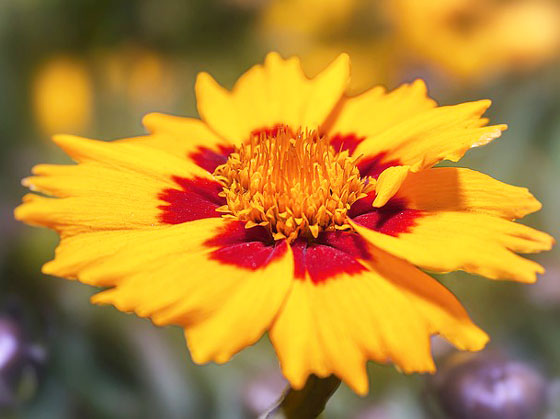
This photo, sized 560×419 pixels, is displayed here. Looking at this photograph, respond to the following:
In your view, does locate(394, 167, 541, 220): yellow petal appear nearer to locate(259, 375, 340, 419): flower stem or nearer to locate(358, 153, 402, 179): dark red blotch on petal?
locate(358, 153, 402, 179): dark red blotch on petal

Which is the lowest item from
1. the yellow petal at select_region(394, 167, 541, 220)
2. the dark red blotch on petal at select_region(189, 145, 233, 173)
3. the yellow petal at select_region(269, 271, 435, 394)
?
the yellow petal at select_region(269, 271, 435, 394)

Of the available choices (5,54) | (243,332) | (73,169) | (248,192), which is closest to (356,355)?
(243,332)

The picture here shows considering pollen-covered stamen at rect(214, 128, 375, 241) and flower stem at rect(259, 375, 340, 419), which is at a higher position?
pollen-covered stamen at rect(214, 128, 375, 241)

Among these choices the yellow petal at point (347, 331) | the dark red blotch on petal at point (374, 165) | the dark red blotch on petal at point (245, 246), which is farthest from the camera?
the dark red blotch on petal at point (374, 165)

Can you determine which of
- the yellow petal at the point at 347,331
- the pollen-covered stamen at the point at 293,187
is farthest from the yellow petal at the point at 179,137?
the yellow petal at the point at 347,331

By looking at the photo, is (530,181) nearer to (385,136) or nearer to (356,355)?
(385,136)

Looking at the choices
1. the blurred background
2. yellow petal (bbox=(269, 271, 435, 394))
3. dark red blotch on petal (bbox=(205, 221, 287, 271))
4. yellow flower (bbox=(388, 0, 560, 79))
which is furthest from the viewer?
yellow flower (bbox=(388, 0, 560, 79))

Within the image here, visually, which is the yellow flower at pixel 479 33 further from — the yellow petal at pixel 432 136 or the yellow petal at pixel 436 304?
the yellow petal at pixel 436 304

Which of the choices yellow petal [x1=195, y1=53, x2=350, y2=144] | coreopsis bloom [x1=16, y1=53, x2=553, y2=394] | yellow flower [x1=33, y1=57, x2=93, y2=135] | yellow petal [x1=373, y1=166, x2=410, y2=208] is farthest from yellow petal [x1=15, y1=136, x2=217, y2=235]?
yellow flower [x1=33, y1=57, x2=93, y2=135]
